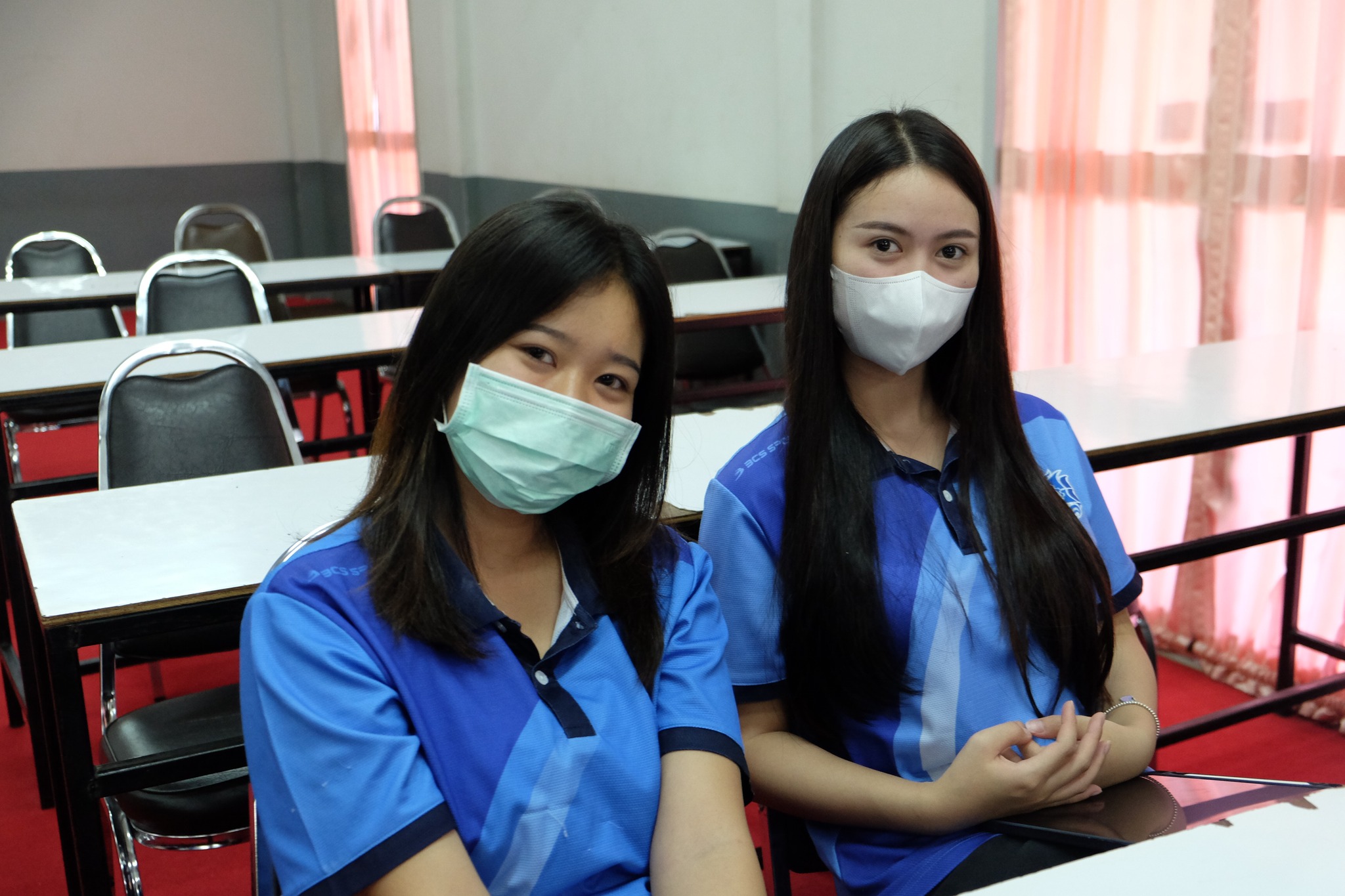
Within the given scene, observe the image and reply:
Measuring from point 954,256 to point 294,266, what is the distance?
3.72m

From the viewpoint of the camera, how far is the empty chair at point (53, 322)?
3.43 meters

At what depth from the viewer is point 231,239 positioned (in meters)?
4.92

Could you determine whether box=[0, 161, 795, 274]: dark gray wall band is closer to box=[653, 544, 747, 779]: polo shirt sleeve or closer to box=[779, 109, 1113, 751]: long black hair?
box=[779, 109, 1113, 751]: long black hair

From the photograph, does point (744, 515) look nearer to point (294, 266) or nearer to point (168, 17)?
point (294, 266)

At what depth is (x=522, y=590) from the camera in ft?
3.57

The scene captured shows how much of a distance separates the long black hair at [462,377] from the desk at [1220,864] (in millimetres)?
424

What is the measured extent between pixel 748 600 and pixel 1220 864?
1.79ft

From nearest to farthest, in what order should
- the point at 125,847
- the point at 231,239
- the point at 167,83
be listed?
1. the point at 125,847
2. the point at 231,239
3. the point at 167,83

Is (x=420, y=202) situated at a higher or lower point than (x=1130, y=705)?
higher

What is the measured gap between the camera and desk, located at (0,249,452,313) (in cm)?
376

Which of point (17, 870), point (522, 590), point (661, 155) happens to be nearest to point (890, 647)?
point (522, 590)

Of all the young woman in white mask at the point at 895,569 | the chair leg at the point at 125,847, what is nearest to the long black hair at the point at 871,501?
the young woman in white mask at the point at 895,569

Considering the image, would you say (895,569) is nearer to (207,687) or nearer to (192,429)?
(192,429)

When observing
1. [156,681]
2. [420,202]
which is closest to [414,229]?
[420,202]
